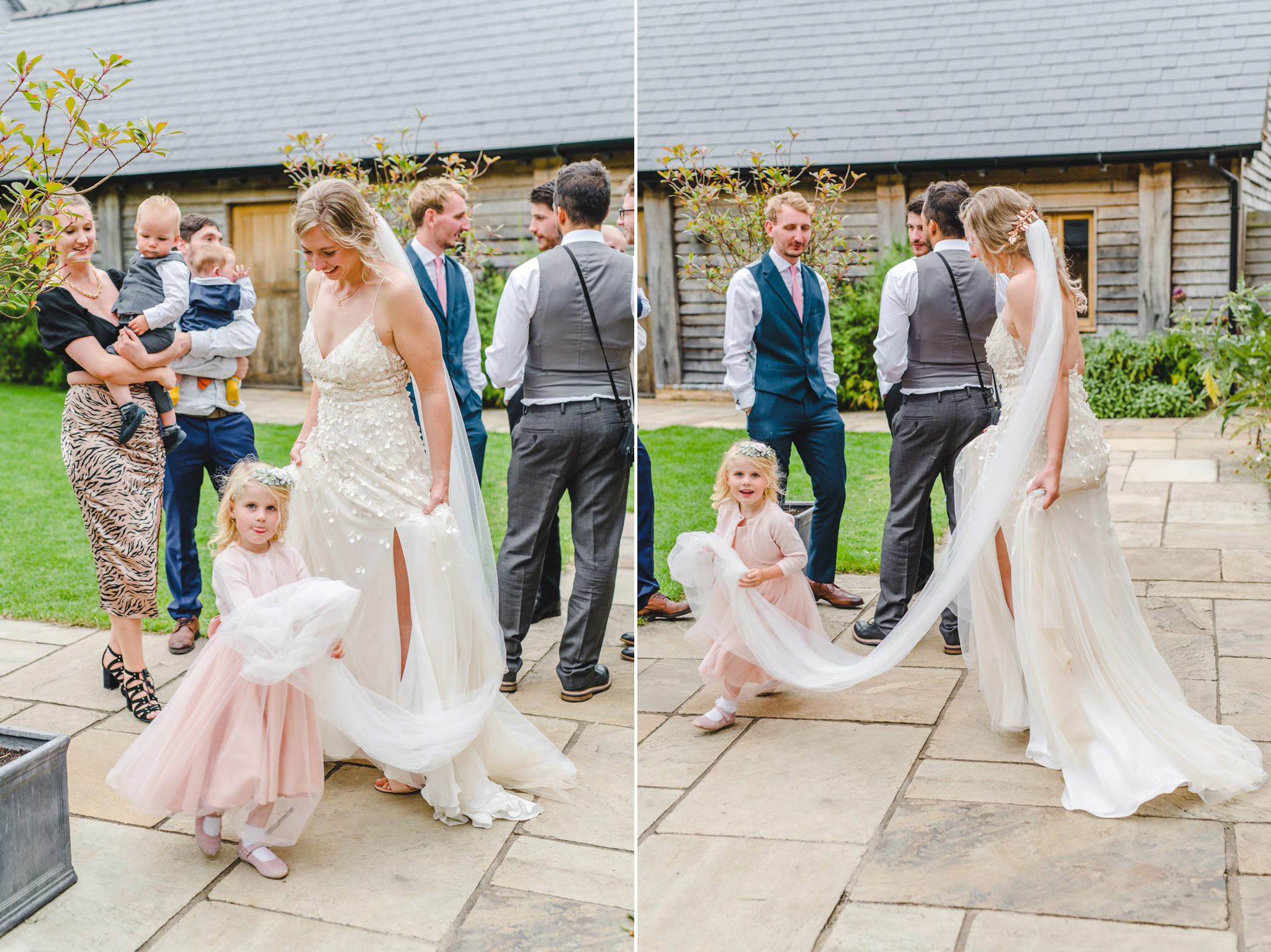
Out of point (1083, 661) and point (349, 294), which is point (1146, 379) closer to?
point (1083, 661)

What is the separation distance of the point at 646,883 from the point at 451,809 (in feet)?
1.91

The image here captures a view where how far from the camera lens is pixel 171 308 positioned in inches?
156

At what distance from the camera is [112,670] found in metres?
3.89

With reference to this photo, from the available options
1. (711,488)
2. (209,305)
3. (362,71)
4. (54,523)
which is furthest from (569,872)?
(362,71)

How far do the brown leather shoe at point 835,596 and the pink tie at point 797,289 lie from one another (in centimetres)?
114

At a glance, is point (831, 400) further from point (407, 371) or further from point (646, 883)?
point (646, 883)

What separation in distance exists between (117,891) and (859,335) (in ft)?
29.2

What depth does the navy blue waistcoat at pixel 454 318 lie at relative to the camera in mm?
4445

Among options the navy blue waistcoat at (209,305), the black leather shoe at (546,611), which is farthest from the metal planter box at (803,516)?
the navy blue waistcoat at (209,305)

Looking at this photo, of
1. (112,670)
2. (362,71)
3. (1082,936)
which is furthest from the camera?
(362,71)

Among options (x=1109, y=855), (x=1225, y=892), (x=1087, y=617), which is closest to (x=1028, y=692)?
(x=1087, y=617)

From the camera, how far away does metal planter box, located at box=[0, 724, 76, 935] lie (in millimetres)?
2533

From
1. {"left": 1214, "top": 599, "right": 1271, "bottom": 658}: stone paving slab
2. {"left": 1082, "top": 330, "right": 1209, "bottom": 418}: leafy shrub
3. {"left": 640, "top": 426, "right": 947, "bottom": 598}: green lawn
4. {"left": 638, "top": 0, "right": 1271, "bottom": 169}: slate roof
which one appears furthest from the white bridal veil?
{"left": 638, "top": 0, "right": 1271, "bottom": 169}: slate roof

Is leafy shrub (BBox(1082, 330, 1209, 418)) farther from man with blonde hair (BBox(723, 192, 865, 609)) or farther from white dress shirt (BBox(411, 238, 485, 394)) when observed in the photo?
white dress shirt (BBox(411, 238, 485, 394))
